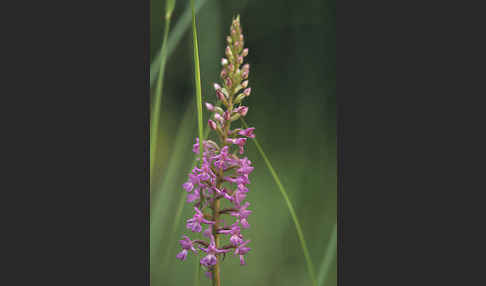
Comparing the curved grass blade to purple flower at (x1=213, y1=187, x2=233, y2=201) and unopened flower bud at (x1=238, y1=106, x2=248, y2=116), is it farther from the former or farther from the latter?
unopened flower bud at (x1=238, y1=106, x2=248, y2=116)

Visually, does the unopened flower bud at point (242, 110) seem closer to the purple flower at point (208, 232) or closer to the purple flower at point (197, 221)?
the purple flower at point (197, 221)

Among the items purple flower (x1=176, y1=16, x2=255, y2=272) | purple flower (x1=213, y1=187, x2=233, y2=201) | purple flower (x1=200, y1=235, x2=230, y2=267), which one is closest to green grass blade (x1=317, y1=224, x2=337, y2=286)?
purple flower (x1=176, y1=16, x2=255, y2=272)

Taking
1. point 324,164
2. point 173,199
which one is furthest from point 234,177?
Answer: point 324,164

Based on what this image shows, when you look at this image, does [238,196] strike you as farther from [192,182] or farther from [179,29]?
[179,29]

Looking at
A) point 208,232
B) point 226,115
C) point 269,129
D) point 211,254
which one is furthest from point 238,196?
point 269,129

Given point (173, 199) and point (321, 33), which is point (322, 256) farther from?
point (321, 33)

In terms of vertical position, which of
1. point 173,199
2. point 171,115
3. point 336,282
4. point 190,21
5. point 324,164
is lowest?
point 336,282

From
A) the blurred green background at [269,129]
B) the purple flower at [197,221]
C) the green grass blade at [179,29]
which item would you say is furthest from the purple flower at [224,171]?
the green grass blade at [179,29]
